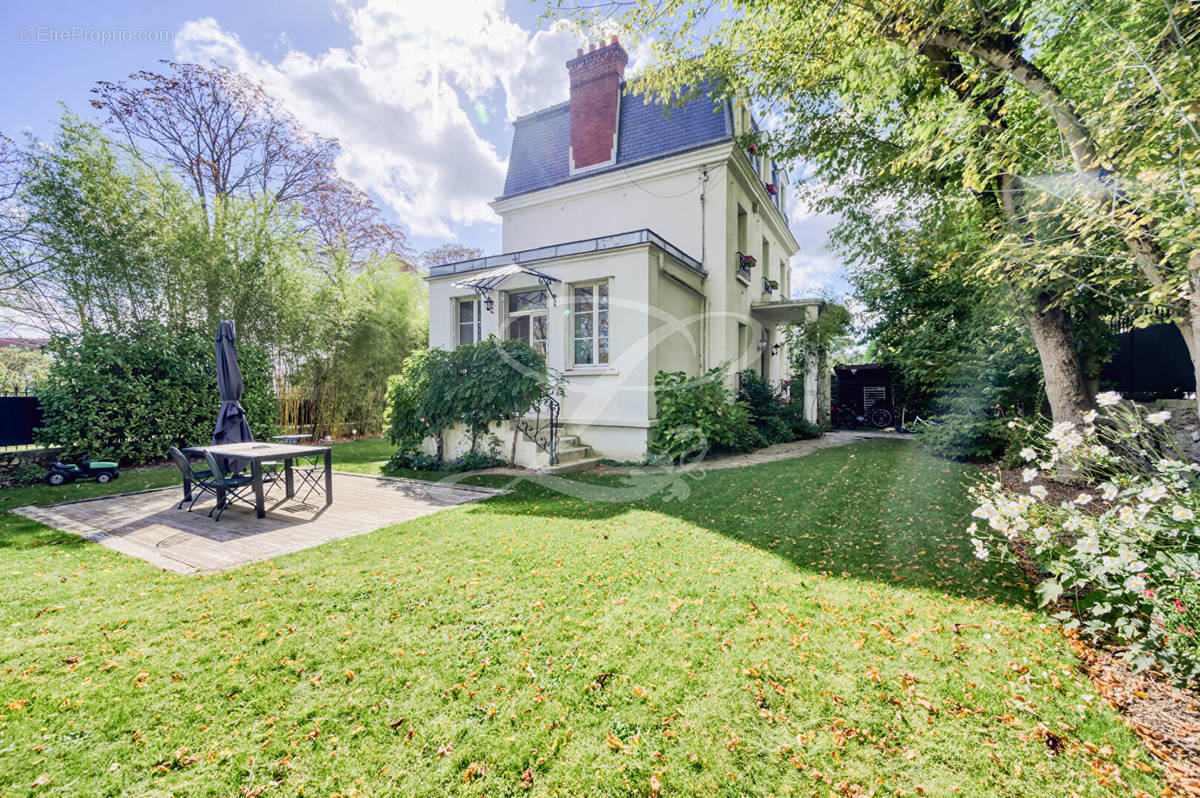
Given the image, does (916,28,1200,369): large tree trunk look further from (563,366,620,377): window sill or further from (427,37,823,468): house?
(563,366,620,377): window sill

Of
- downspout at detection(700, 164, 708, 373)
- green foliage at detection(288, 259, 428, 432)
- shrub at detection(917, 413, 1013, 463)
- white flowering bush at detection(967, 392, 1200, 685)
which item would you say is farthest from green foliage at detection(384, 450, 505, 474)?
shrub at detection(917, 413, 1013, 463)

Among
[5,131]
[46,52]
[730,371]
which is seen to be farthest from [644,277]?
[5,131]

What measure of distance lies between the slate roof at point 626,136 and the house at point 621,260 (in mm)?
33

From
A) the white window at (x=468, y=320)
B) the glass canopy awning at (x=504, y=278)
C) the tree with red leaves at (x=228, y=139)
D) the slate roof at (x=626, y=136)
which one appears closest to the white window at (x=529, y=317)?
the glass canopy awning at (x=504, y=278)

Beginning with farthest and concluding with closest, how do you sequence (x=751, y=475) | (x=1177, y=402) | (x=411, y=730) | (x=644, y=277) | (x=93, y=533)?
(x=644, y=277) < (x=751, y=475) < (x=1177, y=402) < (x=93, y=533) < (x=411, y=730)

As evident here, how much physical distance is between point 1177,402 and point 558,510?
7.50 m

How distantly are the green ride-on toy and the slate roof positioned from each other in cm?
949

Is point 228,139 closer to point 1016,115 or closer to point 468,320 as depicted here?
point 468,320

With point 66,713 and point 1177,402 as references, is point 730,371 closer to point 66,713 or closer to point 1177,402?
point 1177,402

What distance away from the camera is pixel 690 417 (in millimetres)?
7883

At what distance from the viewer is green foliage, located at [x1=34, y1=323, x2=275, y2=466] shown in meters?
6.70

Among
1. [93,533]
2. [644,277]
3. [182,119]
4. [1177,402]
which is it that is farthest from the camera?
[182,119]

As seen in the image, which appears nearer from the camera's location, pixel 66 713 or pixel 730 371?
pixel 66 713

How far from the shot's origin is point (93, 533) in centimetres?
404
